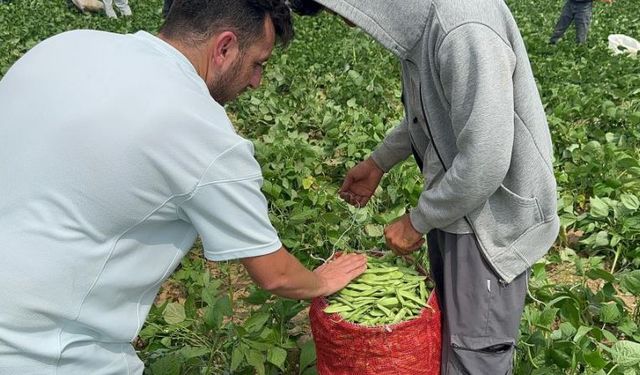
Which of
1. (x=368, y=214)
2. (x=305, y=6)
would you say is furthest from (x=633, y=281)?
(x=305, y=6)

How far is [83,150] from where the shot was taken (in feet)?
4.43

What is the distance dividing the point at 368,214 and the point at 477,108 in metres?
1.88

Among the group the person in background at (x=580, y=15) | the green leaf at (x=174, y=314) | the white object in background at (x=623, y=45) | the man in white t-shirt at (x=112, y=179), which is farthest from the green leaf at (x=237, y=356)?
the person in background at (x=580, y=15)

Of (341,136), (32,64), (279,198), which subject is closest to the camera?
(32,64)

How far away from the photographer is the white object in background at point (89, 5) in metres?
12.6

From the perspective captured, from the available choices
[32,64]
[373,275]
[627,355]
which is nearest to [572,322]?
[627,355]

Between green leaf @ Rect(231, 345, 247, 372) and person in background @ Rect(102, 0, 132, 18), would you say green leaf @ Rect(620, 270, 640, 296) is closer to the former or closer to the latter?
green leaf @ Rect(231, 345, 247, 372)

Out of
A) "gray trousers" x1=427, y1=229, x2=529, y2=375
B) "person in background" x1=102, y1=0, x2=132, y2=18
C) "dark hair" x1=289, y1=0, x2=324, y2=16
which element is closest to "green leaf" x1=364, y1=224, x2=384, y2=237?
"gray trousers" x1=427, y1=229, x2=529, y2=375

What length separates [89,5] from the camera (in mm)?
12719

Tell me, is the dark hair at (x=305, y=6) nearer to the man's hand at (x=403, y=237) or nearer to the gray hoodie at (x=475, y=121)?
the gray hoodie at (x=475, y=121)

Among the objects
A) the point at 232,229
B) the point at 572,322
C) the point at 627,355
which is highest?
the point at 232,229

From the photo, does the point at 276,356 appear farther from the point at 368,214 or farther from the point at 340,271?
the point at 368,214

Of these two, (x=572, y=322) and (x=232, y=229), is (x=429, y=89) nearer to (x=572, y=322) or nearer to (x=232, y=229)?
(x=232, y=229)

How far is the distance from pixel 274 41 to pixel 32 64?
1.81 ft
